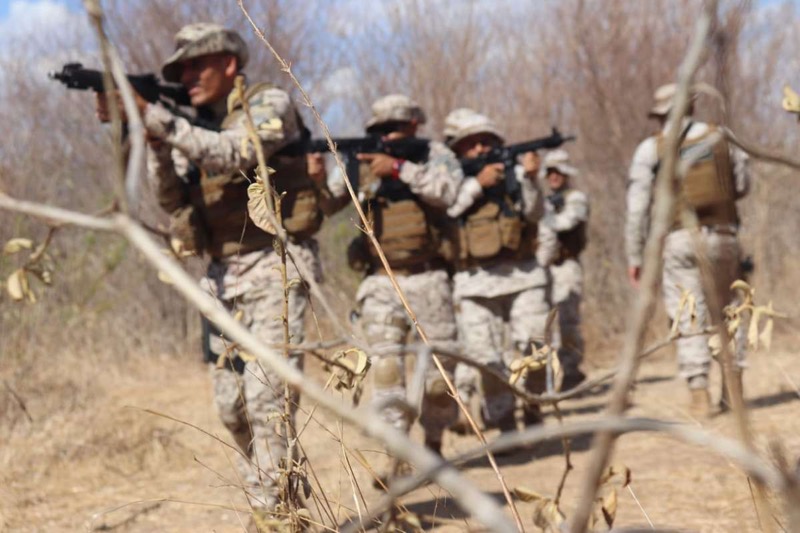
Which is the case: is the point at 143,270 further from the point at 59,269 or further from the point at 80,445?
the point at 80,445

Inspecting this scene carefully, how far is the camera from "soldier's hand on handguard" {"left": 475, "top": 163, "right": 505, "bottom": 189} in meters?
4.76

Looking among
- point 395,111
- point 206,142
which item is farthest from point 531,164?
point 206,142

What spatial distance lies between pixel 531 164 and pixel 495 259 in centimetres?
51

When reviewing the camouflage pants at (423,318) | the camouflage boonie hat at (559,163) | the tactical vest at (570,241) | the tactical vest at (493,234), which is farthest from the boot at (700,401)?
the camouflage boonie hat at (559,163)

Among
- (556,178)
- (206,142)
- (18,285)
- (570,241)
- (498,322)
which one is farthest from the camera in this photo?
(556,178)

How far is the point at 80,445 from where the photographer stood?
184 inches

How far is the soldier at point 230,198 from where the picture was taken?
3096mm

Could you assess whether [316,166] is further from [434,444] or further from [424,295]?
[434,444]

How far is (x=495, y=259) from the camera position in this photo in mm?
4898

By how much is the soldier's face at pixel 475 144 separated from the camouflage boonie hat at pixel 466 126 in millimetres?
27

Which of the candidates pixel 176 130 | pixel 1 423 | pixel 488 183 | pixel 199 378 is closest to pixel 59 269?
pixel 199 378

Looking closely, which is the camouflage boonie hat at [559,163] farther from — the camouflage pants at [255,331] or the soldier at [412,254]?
the camouflage pants at [255,331]

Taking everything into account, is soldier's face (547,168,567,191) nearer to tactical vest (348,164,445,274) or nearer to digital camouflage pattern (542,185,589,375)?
digital camouflage pattern (542,185,589,375)

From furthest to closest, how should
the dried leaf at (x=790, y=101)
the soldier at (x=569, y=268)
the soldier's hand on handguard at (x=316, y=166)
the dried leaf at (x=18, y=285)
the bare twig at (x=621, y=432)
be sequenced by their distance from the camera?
the soldier at (x=569, y=268) → the soldier's hand on handguard at (x=316, y=166) → the dried leaf at (x=790, y=101) → the dried leaf at (x=18, y=285) → the bare twig at (x=621, y=432)
